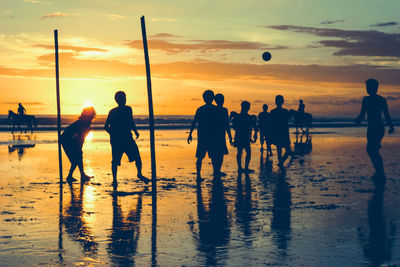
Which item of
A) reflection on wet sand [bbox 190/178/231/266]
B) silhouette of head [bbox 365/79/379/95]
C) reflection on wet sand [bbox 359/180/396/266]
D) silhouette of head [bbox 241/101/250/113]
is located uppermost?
silhouette of head [bbox 365/79/379/95]

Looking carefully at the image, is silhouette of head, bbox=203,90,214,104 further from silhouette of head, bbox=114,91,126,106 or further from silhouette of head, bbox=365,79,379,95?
silhouette of head, bbox=365,79,379,95

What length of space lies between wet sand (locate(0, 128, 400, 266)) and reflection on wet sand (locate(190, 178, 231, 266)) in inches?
0.5

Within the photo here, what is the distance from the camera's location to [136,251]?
6938mm

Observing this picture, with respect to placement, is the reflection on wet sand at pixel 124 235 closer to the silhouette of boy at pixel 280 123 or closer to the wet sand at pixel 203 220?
the wet sand at pixel 203 220

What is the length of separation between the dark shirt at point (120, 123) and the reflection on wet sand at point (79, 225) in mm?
2277

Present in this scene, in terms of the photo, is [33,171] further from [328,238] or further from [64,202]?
[328,238]

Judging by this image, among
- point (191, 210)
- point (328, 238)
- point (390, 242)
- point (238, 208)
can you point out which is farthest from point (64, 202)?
point (390, 242)

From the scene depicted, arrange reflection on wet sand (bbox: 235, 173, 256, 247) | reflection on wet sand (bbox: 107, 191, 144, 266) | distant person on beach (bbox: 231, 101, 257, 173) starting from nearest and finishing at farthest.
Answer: reflection on wet sand (bbox: 107, 191, 144, 266)
reflection on wet sand (bbox: 235, 173, 256, 247)
distant person on beach (bbox: 231, 101, 257, 173)

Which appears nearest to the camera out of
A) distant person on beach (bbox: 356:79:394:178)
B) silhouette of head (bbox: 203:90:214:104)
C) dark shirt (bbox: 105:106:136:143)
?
dark shirt (bbox: 105:106:136:143)

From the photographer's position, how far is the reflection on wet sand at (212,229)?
22.7 feet

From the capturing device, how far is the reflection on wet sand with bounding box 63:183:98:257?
23.7 feet

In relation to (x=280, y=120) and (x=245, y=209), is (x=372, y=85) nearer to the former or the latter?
(x=280, y=120)

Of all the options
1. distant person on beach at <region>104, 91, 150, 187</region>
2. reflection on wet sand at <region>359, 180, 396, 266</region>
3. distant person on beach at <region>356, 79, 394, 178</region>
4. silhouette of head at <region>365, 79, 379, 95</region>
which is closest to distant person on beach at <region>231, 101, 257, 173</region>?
distant person on beach at <region>356, 79, 394, 178</region>

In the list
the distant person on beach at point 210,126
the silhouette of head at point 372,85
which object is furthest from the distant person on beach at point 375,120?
the distant person on beach at point 210,126
